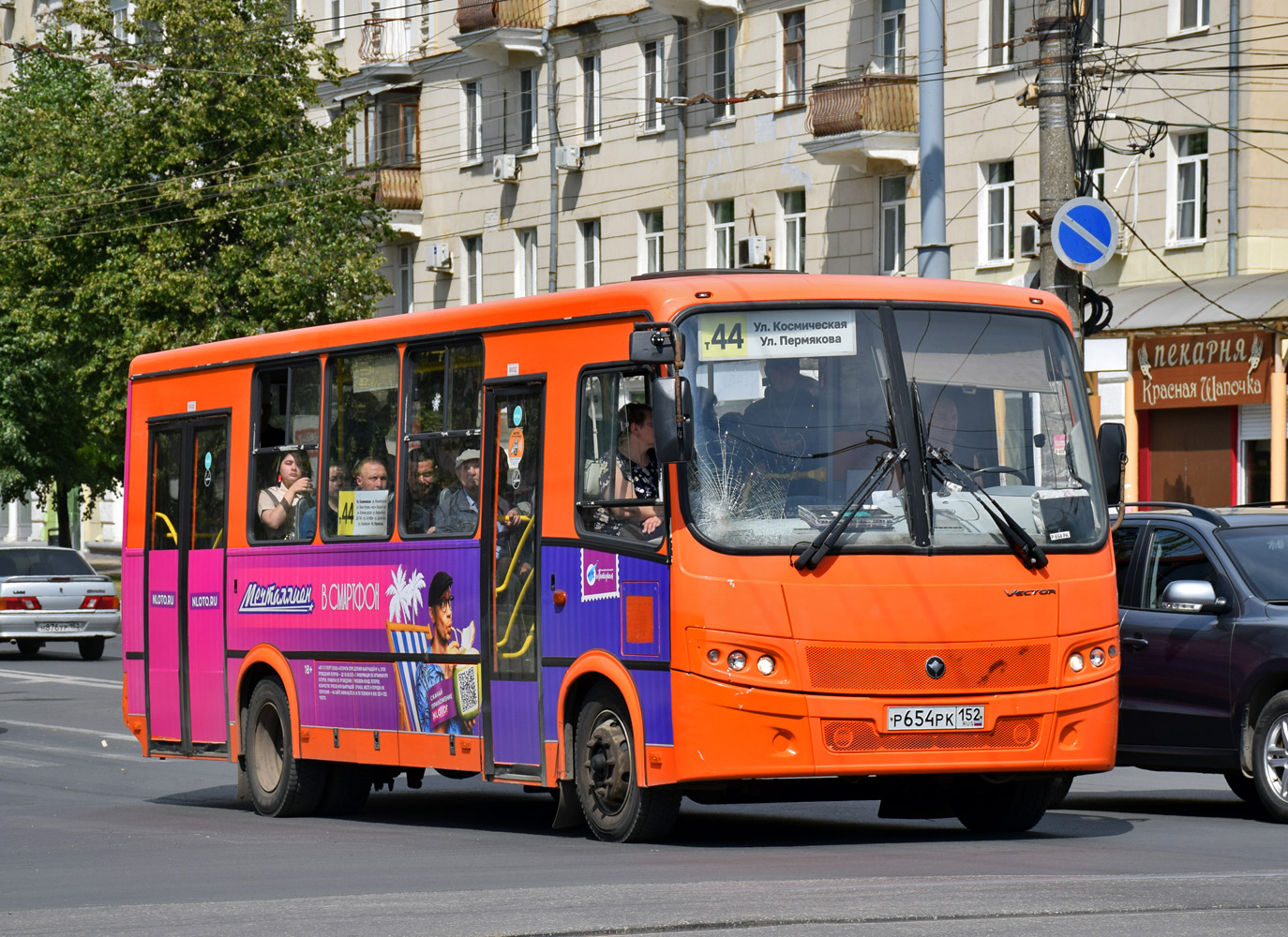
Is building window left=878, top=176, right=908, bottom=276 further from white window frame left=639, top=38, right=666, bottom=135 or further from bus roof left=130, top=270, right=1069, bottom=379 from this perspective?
bus roof left=130, top=270, right=1069, bottom=379

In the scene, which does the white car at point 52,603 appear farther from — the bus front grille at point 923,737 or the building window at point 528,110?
the bus front grille at point 923,737

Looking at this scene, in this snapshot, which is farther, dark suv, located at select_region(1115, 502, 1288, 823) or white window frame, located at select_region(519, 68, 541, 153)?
white window frame, located at select_region(519, 68, 541, 153)

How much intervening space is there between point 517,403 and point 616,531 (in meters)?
1.25

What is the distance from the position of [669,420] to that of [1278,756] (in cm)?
428

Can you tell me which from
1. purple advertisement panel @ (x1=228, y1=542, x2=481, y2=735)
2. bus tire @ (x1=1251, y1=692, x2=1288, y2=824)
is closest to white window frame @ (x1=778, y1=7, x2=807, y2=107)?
purple advertisement panel @ (x1=228, y1=542, x2=481, y2=735)

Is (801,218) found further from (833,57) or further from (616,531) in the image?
(616,531)

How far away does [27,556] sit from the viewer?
34.8 metres

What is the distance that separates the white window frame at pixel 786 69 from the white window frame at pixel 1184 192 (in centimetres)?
860

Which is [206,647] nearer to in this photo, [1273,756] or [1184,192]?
[1273,756]

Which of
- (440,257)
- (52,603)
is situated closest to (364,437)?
(52,603)

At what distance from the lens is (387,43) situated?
50312mm

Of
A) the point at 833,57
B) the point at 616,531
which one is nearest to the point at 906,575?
the point at 616,531

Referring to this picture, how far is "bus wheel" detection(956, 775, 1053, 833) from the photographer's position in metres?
12.1

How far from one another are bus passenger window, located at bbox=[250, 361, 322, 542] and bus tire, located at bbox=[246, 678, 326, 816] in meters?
1.02
